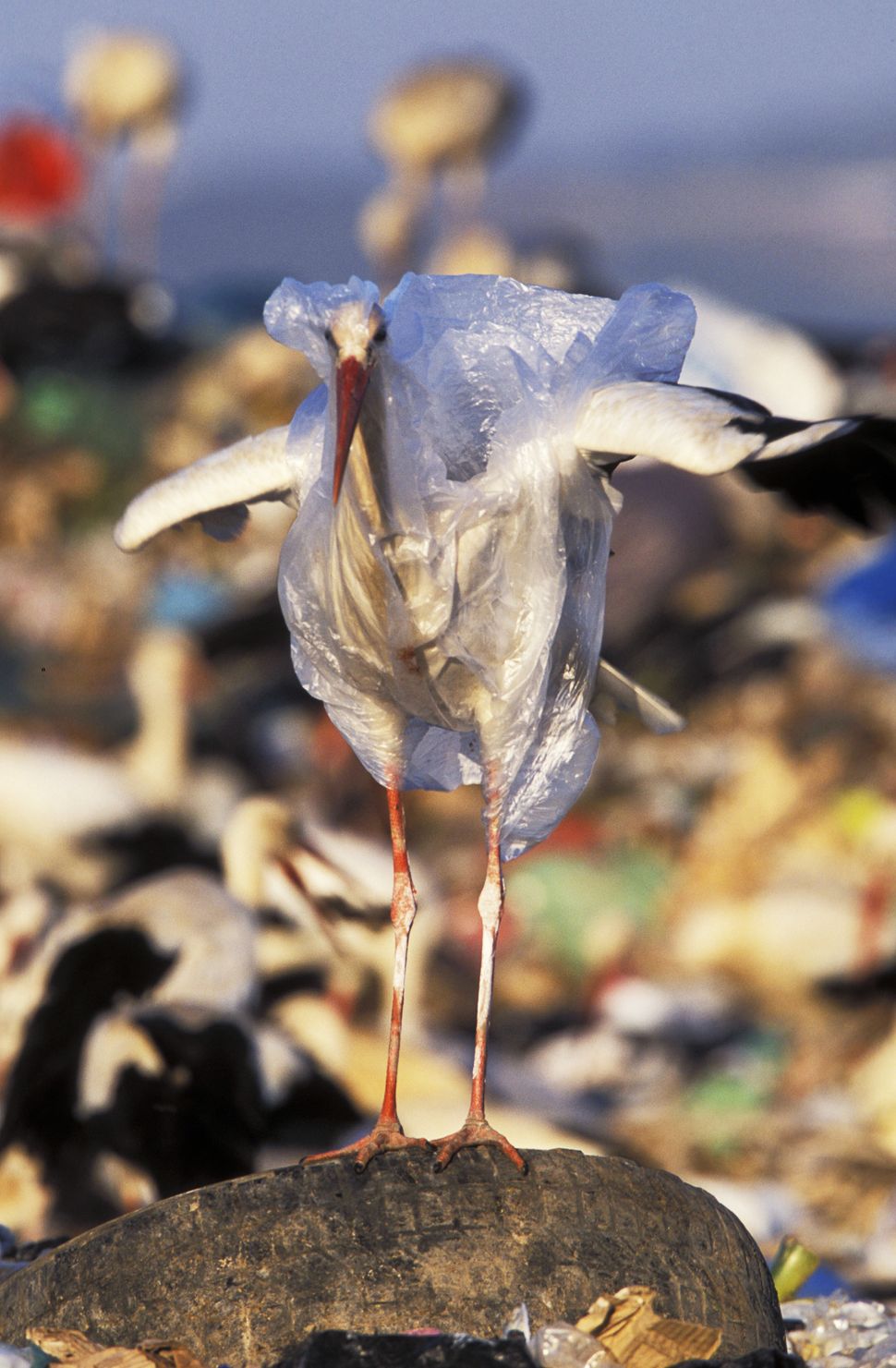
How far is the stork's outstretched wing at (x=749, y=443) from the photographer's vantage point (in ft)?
11.9

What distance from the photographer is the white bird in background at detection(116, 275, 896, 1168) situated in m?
3.76

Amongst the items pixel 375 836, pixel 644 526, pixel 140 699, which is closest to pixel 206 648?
pixel 140 699

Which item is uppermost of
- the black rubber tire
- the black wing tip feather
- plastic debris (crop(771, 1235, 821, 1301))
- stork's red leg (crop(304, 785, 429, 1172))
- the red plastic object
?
the red plastic object

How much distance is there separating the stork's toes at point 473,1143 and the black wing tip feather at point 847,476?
1.37 metres

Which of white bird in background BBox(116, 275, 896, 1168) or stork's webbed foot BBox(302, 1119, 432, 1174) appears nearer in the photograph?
white bird in background BBox(116, 275, 896, 1168)

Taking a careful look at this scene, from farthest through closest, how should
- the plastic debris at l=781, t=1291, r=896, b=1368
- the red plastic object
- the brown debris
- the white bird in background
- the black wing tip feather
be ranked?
the red plastic object < the plastic debris at l=781, t=1291, r=896, b=1368 < the black wing tip feather < the white bird in background < the brown debris

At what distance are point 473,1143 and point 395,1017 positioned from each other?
338 mm

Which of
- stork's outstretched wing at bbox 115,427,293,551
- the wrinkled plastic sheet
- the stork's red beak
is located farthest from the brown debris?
stork's outstretched wing at bbox 115,427,293,551

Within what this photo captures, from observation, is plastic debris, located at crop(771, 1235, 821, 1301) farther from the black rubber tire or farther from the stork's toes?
the stork's toes

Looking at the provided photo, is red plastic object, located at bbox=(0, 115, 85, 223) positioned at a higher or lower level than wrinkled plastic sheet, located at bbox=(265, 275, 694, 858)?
higher

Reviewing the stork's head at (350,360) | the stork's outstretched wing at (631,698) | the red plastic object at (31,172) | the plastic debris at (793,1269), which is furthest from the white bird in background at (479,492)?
the red plastic object at (31,172)

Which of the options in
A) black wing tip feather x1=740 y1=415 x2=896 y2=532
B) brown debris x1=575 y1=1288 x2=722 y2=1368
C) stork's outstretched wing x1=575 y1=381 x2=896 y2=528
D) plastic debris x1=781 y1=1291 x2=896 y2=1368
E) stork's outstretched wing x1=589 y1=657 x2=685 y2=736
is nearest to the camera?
brown debris x1=575 y1=1288 x2=722 y2=1368

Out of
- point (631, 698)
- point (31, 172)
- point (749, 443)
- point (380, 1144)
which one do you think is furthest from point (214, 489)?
point (31, 172)

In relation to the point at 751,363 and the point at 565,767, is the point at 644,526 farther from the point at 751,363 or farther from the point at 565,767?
the point at 565,767
